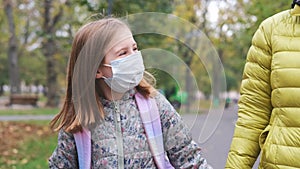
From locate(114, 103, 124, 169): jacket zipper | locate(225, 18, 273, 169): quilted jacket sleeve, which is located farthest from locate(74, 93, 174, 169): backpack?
locate(225, 18, 273, 169): quilted jacket sleeve

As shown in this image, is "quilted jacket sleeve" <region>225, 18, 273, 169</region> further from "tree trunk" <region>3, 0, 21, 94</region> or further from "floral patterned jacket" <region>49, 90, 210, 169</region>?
"tree trunk" <region>3, 0, 21, 94</region>

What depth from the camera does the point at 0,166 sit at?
7656mm

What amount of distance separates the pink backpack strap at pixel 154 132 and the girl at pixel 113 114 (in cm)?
2

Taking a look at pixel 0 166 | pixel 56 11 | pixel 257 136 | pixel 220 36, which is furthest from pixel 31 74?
pixel 257 136

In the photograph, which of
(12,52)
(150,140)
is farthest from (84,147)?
(12,52)

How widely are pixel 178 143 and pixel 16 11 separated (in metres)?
35.0

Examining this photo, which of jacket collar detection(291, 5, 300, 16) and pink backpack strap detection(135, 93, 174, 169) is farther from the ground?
jacket collar detection(291, 5, 300, 16)

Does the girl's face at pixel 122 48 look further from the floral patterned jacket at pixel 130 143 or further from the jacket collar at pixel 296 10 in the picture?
the jacket collar at pixel 296 10

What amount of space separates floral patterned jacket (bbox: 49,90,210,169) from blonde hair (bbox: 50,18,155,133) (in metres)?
0.05

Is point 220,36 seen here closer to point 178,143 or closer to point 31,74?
point 178,143

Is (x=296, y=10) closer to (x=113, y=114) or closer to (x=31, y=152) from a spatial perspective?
(x=113, y=114)

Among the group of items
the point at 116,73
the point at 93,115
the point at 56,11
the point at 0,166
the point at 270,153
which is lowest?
the point at 0,166

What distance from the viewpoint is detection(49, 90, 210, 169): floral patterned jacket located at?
214 cm

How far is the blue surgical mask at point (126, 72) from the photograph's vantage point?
2.18 metres
